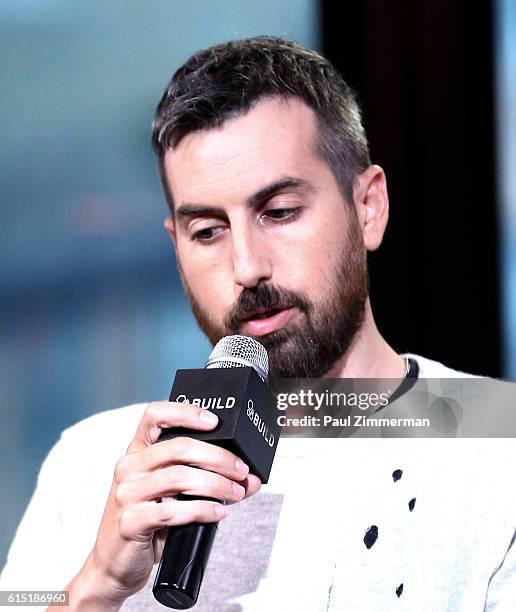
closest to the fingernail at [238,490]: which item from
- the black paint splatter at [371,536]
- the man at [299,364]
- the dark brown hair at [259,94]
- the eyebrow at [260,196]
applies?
the man at [299,364]

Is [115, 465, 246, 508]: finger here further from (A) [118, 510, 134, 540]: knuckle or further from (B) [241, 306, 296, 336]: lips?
(B) [241, 306, 296, 336]: lips

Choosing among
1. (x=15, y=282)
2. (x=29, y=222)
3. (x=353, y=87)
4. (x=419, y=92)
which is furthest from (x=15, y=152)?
(x=419, y=92)

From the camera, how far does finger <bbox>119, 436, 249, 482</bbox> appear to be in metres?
0.83

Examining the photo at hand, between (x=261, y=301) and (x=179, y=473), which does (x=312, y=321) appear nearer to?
(x=261, y=301)

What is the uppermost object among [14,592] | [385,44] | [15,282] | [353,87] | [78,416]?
[385,44]

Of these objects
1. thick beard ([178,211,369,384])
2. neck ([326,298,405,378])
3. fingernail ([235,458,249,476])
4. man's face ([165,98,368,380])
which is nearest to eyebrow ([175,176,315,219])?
man's face ([165,98,368,380])

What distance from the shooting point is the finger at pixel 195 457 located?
0.83m

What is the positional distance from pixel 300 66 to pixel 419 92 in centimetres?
66

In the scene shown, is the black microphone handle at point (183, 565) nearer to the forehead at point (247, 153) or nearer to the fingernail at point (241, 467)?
the fingernail at point (241, 467)

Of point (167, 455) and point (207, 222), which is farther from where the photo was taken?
Result: point (207, 222)

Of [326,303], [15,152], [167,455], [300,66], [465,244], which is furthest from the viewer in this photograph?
[15,152]

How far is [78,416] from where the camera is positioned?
208 cm

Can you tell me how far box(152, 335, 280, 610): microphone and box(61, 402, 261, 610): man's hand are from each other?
0.04 feet

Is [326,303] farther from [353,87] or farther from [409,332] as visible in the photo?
[353,87]
